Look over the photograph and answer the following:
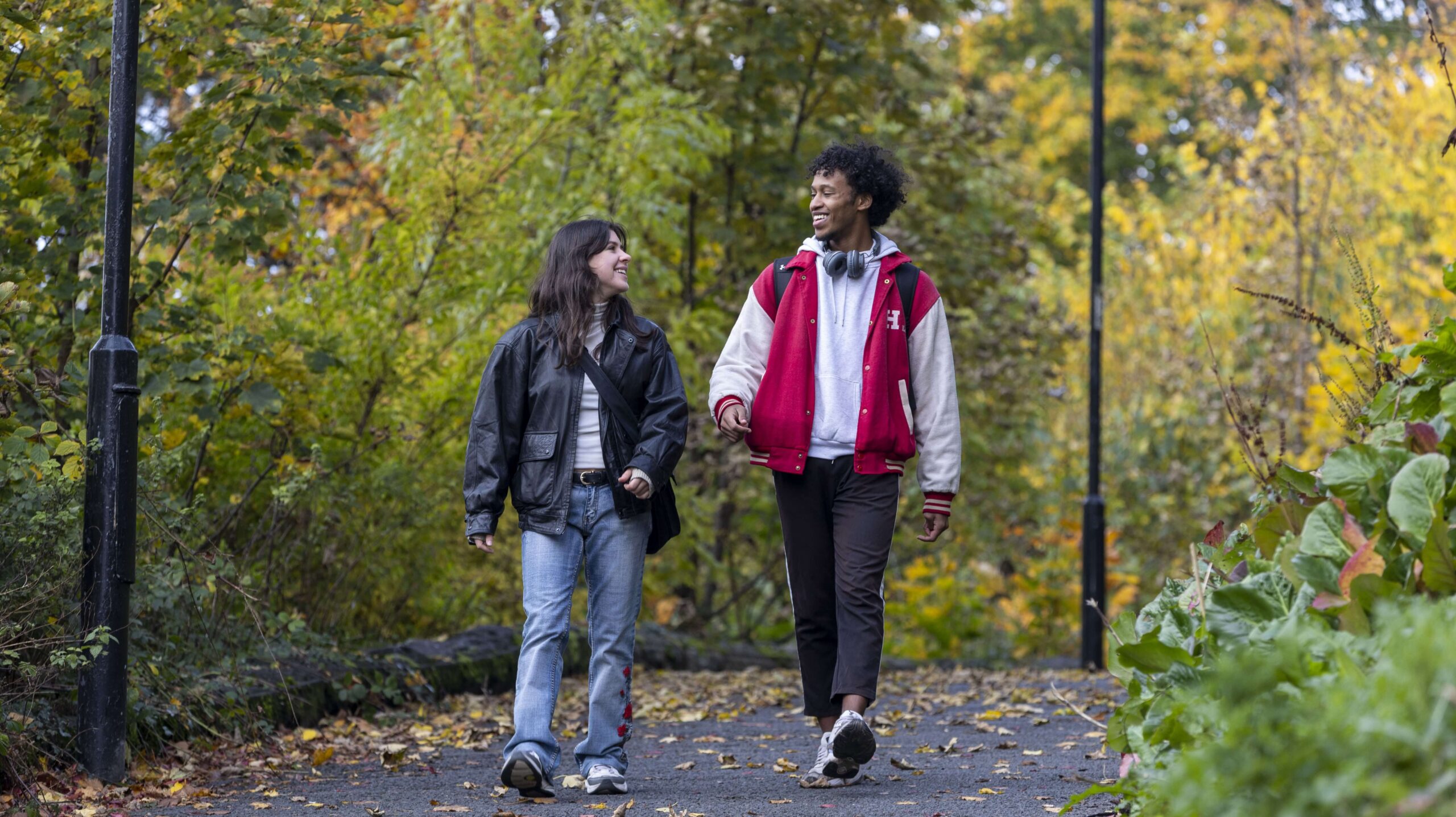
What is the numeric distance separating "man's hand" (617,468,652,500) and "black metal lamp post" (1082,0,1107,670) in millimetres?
5812

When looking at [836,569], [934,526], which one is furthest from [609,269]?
[934,526]

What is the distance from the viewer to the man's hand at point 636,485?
4.65m

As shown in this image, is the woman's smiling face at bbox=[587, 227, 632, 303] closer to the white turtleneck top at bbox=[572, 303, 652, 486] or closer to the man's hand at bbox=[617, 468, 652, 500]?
the white turtleneck top at bbox=[572, 303, 652, 486]

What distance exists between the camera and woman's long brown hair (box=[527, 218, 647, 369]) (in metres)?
4.85

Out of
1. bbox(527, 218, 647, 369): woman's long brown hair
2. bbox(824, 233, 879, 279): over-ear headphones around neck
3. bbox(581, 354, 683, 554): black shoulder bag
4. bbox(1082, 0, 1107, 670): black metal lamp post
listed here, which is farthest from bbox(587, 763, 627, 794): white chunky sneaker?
bbox(1082, 0, 1107, 670): black metal lamp post

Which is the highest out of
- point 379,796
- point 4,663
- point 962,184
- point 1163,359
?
point 962,184

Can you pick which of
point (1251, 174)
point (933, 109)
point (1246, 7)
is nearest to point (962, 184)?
point (933, 109)

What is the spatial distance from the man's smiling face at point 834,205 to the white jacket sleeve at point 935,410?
413 mm

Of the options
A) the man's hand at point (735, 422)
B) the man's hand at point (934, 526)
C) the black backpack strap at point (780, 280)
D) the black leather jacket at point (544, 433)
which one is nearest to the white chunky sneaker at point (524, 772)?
the black leather jacket at point (544, 433)

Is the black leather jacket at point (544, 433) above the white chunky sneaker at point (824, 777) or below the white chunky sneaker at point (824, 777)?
above

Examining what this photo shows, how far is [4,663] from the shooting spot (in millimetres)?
4258

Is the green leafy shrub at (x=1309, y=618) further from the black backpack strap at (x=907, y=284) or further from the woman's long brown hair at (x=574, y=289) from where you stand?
the woman's long brown hair at (x=574, y=289)

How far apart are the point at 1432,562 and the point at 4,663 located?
12.2 feet

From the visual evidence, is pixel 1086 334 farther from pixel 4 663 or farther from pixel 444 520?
pixel 4 663
